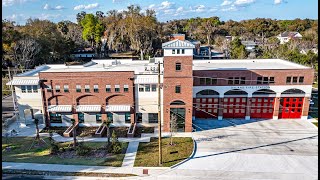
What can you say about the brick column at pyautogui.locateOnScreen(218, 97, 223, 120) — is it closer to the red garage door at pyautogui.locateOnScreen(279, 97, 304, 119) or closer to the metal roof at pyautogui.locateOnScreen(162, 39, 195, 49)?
the red garage door at pyautogui.locateOnScreen(279, 97, 304, 119)

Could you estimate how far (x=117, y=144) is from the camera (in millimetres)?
24438

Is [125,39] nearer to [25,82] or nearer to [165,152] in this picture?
[25,82]

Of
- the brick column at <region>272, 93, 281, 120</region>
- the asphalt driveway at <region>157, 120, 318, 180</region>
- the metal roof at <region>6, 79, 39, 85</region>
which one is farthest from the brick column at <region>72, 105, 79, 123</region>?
the brick column at <region>272, 93, 281, 120</region>

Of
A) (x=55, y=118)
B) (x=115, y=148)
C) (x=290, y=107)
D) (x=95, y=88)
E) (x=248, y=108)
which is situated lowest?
(x=115, y=148)

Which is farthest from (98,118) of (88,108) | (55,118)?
(55,118)

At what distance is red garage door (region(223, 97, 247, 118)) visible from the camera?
106ft

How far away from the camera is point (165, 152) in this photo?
24469 mm

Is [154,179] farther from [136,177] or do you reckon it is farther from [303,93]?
[303,93]

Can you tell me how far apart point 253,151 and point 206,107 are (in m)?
9.11

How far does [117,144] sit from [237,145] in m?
11.5

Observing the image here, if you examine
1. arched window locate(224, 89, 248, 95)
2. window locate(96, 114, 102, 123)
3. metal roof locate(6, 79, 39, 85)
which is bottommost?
window locate(96, 114, 102, 123)

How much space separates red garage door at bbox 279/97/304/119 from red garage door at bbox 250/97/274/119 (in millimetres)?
1284

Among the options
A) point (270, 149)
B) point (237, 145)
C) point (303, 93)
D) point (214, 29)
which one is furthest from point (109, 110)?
point (214, 29)

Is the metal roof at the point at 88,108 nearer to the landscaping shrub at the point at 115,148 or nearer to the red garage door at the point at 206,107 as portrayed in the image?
the landscaping shrub at the point at 115,148
